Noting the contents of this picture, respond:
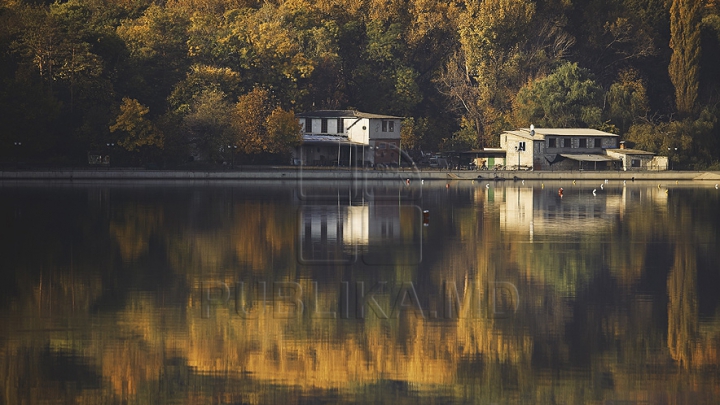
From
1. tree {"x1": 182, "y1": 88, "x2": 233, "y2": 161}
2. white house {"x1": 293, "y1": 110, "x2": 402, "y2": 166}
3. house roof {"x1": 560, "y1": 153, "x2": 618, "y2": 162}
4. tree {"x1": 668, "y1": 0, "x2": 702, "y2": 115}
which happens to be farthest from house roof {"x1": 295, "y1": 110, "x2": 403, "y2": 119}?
tree {"x1": 668, "y1": 0, "x2": 702, "y2": 115}

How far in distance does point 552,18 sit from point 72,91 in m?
44.5

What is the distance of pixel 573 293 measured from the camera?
2605 centimetres

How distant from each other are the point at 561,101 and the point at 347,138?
18.5 meters

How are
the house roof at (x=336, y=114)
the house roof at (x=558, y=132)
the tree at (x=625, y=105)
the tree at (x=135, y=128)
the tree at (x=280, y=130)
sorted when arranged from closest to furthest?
1. the tree at (x=135, y=128)
2. the tree at (x=280, y=130)
3. the house roof at (x=558, y=132)
4. the house roof at (x=336, y=114)
5. the tree at (x=625, y=105)

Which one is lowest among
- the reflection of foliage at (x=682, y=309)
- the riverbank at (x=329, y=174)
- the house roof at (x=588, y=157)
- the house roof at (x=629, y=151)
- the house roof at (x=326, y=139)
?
the reflection of foliage at (x=682, y=309)

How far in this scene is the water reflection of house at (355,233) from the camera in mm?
33562

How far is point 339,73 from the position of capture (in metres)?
97.3

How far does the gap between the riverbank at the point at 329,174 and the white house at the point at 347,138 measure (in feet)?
15.3

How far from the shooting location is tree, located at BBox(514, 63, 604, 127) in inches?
3610

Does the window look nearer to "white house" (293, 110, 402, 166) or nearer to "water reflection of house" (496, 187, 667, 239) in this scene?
"white house" (293, 110, 402, 166)

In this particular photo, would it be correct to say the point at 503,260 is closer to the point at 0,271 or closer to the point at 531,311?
the point at 531,311

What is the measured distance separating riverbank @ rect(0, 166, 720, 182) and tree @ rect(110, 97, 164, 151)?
217 centimetres

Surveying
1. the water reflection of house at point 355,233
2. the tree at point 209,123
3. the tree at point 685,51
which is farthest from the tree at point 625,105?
the water reflection of house at point 355,233

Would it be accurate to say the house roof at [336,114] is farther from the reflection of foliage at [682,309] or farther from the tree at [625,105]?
the reflection of foliage at [682,309]
